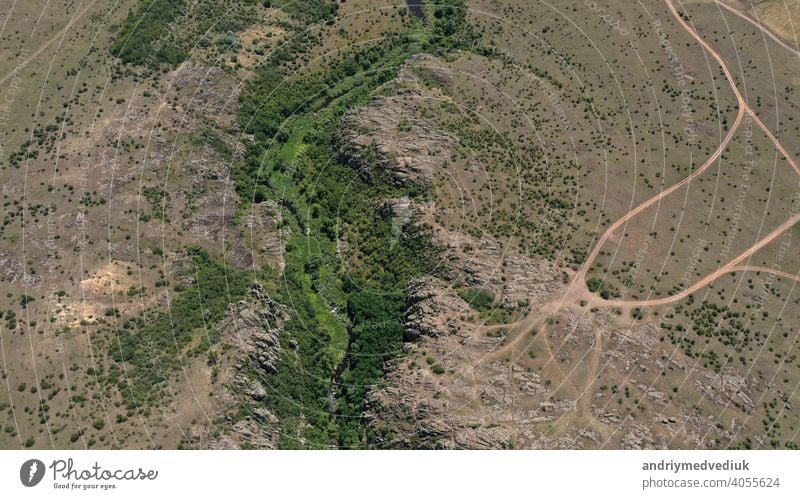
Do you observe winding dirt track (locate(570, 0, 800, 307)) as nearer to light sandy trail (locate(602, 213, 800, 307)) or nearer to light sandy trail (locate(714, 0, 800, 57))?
light sandy trail (locate(602, 213, 800, 307))

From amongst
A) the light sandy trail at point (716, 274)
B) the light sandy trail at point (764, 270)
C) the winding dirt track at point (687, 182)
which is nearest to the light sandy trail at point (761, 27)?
the winding dirt track at point (687, 182)

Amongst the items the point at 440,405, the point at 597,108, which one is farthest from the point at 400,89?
the point at 440,405

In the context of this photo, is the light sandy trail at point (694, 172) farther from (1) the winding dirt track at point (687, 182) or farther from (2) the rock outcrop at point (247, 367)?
(2) the rock outcrop at point (247, 367)

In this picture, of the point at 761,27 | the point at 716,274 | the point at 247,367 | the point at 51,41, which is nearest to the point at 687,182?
the point at 716,274

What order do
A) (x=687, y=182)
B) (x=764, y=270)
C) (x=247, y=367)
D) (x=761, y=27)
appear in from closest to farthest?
(x=247, y=367)
(x=764, y=270)
(x=687, y=182)
(x=761, y=27)

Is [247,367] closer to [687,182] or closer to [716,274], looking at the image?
[716,274]

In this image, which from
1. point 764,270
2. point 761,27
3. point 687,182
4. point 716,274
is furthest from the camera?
point 761,27

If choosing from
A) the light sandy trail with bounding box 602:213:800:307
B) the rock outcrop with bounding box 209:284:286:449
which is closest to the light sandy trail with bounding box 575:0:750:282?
the light sandy trail with bounding box 602:213:800:307

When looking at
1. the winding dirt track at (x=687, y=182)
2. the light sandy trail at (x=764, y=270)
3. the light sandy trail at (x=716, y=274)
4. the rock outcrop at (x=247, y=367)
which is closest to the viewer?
the rock outcrop at (x=247, y=367)
